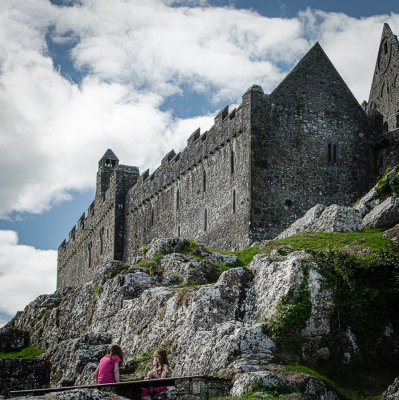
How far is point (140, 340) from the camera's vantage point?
61.4ft

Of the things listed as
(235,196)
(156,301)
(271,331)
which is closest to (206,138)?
(235,196)

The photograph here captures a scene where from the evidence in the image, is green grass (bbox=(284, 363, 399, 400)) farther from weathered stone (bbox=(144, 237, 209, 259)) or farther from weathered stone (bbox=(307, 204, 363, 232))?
weathered stone (bbox=(144, 237, 209, 259))

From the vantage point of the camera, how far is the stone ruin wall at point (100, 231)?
48.5 metres

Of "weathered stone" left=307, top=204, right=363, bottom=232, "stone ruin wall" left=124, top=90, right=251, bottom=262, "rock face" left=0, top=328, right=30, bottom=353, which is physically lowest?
"rock face" left=0, top=328, right=30, bottom=353

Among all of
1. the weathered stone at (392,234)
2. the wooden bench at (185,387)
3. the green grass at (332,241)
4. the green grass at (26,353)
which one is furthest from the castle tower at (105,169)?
the wooden bench at (185,387)

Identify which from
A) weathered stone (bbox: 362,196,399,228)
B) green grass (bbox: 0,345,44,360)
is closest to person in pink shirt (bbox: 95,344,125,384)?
weathered stone (bbox: 362,196,399,228)

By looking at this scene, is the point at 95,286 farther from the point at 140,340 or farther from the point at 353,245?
the point at 353,245

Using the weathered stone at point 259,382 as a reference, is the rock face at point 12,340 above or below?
above

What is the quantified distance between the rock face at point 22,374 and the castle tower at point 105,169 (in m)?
40.2

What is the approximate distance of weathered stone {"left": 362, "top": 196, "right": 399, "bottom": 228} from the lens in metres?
21.8

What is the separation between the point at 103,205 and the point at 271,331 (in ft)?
127

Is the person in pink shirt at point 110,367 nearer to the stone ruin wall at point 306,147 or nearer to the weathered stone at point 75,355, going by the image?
the weathered stone at point 75,355

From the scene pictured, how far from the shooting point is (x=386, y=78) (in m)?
49.1

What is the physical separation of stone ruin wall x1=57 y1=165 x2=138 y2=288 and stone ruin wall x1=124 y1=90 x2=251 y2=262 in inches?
113
